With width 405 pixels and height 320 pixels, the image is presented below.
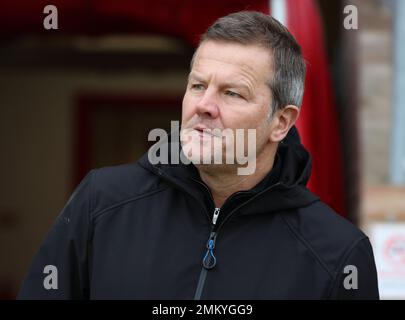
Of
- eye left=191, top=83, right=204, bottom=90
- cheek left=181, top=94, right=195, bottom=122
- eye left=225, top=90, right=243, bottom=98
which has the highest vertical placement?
eye left=191, top=83, right=204, bottom=90

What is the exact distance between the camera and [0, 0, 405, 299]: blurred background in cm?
362

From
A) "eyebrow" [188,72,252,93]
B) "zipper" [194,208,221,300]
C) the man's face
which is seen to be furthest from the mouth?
"zipper" [194,208,221,300]

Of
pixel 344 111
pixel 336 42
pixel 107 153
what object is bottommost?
pixel 107 153

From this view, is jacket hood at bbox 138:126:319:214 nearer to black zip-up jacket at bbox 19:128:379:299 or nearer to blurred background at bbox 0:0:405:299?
black zip-up jacket at bbox 19:128:379:299

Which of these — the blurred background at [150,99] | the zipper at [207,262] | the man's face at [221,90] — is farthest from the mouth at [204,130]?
the blurred background at [150,99]

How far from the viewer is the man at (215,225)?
1827mm

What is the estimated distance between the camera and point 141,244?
1854mm

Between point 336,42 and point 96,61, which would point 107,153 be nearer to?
point 96,61

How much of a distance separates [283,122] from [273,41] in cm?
23

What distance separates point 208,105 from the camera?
183 cm

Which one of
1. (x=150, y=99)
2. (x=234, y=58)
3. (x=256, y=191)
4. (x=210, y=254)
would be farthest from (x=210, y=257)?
(x=150, y=99)

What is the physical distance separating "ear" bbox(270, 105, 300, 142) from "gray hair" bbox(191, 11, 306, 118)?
0.02 meters

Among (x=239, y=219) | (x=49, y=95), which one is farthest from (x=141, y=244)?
(x=49, y=95)
